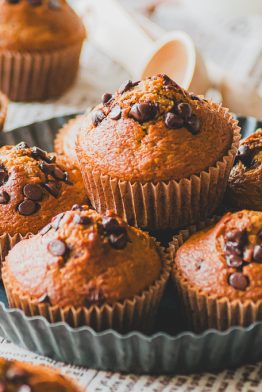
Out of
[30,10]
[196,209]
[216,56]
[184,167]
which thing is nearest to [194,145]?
[184,167]

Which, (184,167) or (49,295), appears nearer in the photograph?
(49,295)

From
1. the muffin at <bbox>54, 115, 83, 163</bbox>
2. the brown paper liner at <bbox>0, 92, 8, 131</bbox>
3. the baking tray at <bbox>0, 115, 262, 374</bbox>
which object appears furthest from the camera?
the brown paper liner at <bbox>0, 92, 8, 131</bbox>

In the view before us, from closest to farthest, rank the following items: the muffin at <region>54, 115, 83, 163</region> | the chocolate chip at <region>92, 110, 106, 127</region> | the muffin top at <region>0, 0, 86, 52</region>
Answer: the chocolate chip at <region>92, 110, 106, 127</region> → the muffin at <region>54, 115, 83, 163</region> → the muffin top at <region>0, 0, 86, 52</region>

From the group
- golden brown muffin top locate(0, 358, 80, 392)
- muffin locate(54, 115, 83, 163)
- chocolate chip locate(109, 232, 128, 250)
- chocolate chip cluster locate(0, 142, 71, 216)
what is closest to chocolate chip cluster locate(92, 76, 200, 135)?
chocolate chip cluster locate(0, 142, 71, 216)

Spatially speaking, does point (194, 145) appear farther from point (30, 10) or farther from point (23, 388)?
point (30, 10)

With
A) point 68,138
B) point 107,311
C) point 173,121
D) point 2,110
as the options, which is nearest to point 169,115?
point 173,121

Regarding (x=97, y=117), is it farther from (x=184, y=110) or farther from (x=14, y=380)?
(x=14, y=380)

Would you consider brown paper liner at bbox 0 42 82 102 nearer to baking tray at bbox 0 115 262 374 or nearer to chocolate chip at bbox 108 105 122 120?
chocolate chip at bbox 108 105 122 120
